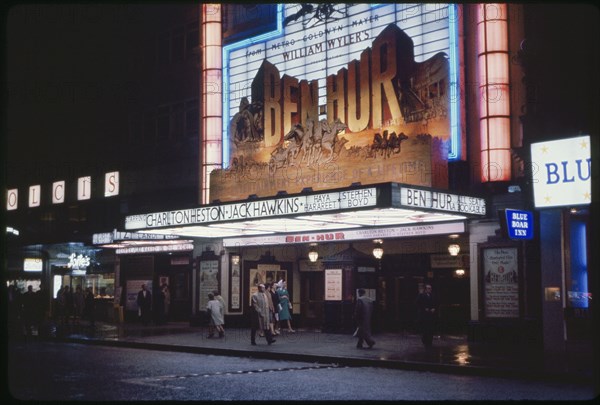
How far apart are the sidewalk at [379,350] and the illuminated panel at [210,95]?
6.52m

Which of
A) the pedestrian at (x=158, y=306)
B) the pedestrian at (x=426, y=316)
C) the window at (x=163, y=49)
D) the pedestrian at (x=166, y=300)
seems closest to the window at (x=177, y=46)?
the window at (x=163, y=49)

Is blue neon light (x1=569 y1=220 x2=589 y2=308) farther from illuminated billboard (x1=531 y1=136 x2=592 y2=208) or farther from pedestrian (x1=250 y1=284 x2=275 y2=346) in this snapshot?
pedestrian (x1=250 y1=284 x2=275 y2=346)

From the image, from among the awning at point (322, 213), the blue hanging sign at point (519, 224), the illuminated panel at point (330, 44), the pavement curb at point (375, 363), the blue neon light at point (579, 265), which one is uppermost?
the illuminated panel at point (330, 44)

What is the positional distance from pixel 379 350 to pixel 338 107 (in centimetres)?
909

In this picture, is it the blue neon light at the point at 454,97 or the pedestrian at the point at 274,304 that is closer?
the blue neon light at the point at 454,97

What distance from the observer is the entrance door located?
97.2ft

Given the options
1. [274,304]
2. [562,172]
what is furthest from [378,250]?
[562,172]

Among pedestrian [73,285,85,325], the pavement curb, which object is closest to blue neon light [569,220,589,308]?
the pavement curb

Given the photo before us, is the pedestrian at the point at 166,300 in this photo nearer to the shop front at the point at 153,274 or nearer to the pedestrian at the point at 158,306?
the shop front at the point at 153,274

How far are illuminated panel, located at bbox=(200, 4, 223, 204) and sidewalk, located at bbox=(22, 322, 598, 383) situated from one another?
21.4 ft

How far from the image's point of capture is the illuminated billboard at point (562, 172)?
57.8ft

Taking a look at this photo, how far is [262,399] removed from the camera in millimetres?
11578

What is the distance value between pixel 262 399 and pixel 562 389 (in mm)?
5499

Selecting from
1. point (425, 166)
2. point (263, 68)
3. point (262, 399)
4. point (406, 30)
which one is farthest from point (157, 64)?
point (262, 399)
